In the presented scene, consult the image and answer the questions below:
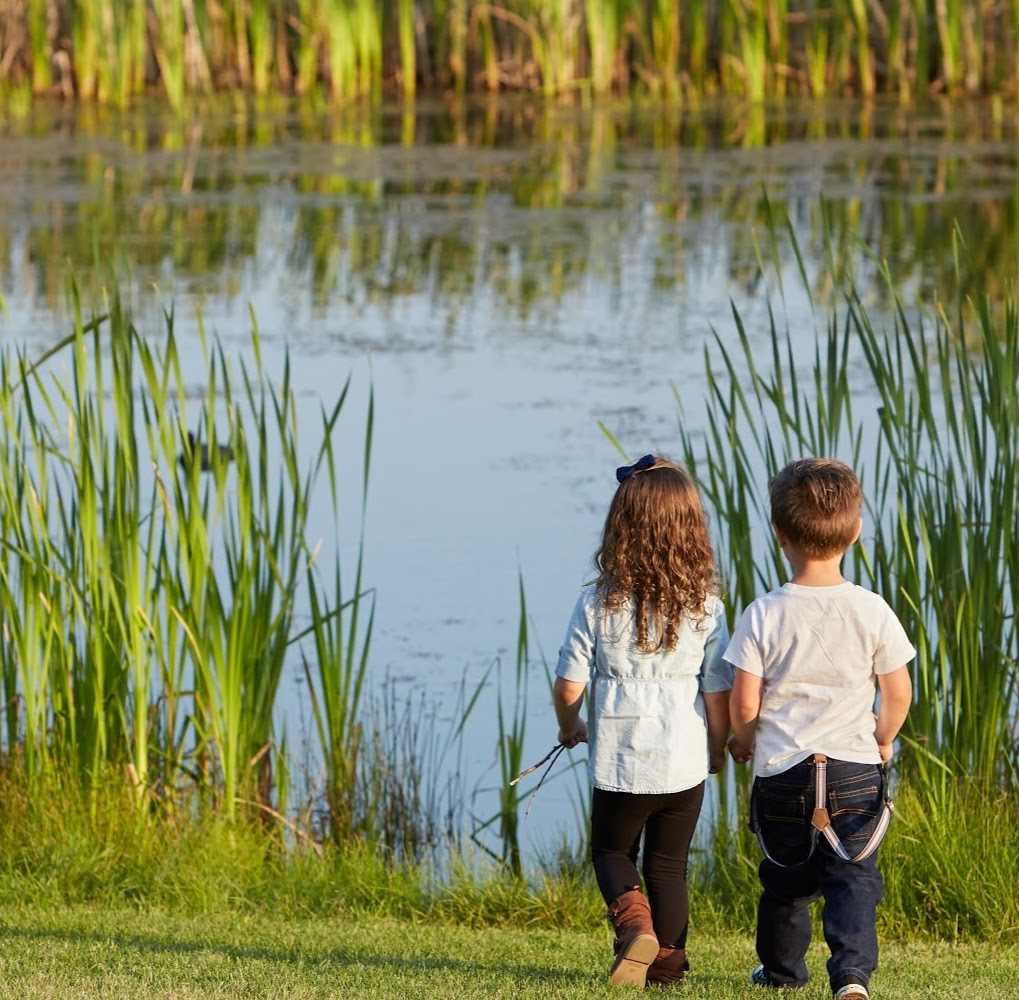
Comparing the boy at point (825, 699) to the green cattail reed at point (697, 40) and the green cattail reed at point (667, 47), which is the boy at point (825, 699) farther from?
the green cattail reed at point (667, 47)

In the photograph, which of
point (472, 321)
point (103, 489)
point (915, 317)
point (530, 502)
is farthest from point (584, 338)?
point (103, 489)

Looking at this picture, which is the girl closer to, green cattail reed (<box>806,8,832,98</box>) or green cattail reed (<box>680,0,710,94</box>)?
green cattail reed (<box>680,0,710,94</box>)

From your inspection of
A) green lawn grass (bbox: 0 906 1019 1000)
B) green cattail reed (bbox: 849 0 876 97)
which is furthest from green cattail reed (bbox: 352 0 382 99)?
green lawn grass (bbox: 0 906 1019 1000)

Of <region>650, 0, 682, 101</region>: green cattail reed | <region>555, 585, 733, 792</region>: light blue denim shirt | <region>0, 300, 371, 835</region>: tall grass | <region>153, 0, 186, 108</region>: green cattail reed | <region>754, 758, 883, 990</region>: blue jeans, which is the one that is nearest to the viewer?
<region>754, 758, 883, 990</region>: blue jeans

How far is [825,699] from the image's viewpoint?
281 centimetres

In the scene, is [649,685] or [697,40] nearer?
[649,685]

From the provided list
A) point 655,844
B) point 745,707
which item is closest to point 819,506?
point 745,707

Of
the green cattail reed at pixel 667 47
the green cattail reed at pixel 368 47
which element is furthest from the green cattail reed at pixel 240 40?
the green cattail reed at pixel 667 47

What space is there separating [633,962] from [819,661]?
56cm

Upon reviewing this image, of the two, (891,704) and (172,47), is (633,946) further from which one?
(172,47)

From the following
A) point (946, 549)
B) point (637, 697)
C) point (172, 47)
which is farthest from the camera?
point (172, 47)

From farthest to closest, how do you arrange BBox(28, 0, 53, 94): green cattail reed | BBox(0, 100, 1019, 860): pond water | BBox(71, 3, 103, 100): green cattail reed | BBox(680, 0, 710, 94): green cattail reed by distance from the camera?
1. BBox(680, 0, 710, 94): green cattail reed
2. BBox(28, 0, 53, 94): green cattail reed
3. BBox(71, 3, 103, 100): green cattail reed
4. BBox(0, 100, 1019, 860): pond water

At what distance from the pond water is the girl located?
700 mm

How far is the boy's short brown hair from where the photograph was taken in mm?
2762
